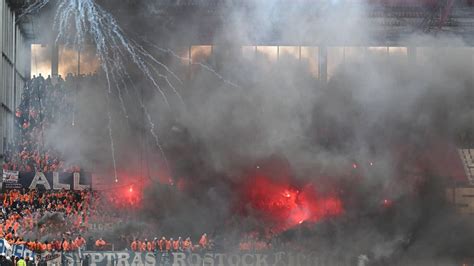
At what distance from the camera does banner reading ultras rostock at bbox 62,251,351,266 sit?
70.2ft

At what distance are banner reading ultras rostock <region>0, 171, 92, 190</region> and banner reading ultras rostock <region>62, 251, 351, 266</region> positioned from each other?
17.3 ft

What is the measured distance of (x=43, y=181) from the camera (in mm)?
26078

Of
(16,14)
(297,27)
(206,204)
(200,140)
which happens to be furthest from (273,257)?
(16,14)

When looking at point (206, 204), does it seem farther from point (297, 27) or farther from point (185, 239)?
point (297, 27)

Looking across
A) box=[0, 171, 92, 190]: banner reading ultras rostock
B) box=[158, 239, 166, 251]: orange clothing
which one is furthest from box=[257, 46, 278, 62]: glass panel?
box=[158, 239, 166, 251]: orange clothing

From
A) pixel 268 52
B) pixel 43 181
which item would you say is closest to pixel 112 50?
pixel 268 52

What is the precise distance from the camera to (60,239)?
22438 mm

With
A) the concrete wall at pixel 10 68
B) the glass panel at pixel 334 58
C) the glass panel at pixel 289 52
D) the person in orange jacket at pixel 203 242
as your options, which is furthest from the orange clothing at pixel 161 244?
the glass panel at pixel 334 58

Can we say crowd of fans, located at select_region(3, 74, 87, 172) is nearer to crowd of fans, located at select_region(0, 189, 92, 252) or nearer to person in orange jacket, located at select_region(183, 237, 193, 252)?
crowd of fans, located at select_region(0, 189, 92, 252)

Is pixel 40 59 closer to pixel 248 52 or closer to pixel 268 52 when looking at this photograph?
pixel 248 52

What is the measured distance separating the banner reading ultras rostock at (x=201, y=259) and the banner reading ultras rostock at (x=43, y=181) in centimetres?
527

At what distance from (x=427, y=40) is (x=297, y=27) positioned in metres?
4.87

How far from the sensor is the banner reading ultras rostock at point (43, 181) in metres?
25.7

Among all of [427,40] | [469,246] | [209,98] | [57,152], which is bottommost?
[469,246]
